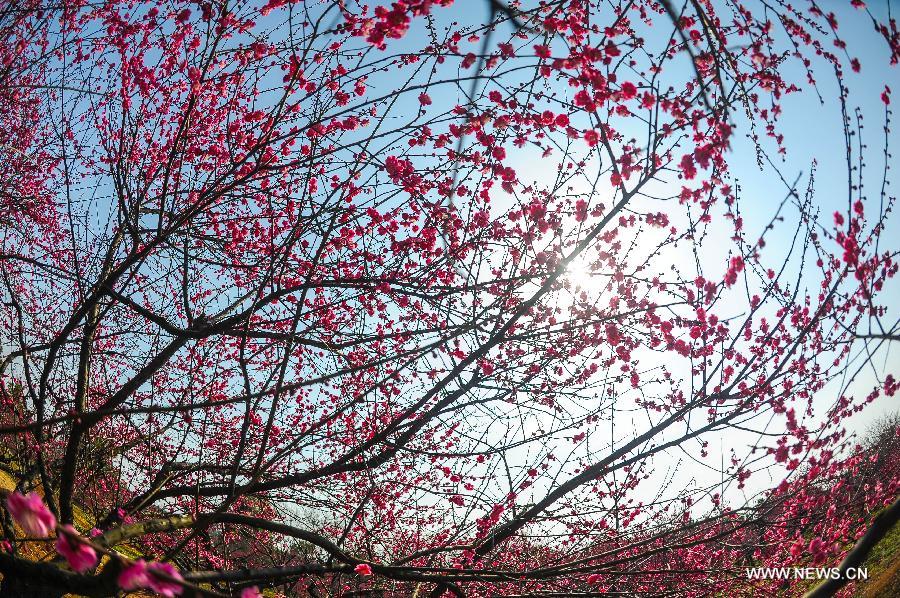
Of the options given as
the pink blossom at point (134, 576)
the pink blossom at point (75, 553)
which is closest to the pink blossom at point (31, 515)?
the pink blossom at point (75, 553)

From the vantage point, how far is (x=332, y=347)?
5.74 metres

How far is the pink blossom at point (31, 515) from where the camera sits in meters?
1.76

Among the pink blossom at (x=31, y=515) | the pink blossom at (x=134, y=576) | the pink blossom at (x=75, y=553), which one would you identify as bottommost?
the pink blossom at (x=134, y=576)

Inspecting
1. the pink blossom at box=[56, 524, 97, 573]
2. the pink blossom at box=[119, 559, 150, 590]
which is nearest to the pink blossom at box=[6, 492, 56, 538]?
the pink blossom at box=[56, 524, 97, 573]

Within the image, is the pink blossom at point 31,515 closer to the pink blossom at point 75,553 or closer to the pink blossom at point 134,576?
the pink blossom at point 75,553

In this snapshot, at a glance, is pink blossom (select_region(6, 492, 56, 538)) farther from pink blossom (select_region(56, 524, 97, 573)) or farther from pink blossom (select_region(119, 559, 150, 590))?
pink blossom (select_region(119, 559, 150, 590))

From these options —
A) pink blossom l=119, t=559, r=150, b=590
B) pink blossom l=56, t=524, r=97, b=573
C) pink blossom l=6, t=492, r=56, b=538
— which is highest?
pink blossom l=6, t=492, r=56, b=538

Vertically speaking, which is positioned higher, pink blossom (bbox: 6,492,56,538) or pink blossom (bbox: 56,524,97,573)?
pink blossom (bbox: 6,492,56,538)

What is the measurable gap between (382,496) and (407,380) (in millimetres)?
2178

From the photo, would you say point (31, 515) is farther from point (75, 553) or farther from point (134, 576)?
point (134, 576)

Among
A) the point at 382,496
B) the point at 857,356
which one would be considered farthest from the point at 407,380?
the point at 857,356

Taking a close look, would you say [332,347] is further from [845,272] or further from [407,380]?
[845,272]

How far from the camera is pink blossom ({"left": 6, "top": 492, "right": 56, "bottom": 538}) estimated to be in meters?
1.76

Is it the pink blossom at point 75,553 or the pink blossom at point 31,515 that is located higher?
the pink blossom at point 31,515
